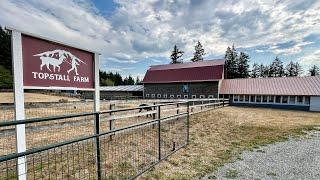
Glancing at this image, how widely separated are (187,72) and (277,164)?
102ft

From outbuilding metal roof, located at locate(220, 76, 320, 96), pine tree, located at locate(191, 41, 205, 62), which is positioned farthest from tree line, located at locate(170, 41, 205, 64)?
outbuilding metal roof, located at locate(220, 76, 320, 96)

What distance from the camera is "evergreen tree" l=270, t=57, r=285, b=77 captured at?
228 ft

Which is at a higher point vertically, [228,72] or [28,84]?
[228,72]

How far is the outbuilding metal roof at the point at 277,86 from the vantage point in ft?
82.7

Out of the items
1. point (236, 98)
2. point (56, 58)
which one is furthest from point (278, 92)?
point (56, 58)

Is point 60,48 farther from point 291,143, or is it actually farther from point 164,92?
point 164,92

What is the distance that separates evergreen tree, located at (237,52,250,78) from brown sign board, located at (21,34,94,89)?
66.2 metres

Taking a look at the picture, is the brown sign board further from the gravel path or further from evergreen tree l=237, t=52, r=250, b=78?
evergreen tree l=237, t=52, r=250, b=78

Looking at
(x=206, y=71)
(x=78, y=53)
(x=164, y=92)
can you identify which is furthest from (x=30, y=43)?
(x=164, y=92)

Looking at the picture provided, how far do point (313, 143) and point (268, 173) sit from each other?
4147 mm

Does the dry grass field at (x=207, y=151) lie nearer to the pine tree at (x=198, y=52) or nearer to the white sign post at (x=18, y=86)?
the white sign post at (x=18, y=86)

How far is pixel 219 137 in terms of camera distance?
7.71 meters

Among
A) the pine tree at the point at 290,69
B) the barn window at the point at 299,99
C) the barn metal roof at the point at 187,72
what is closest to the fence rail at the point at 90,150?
the barn window at the point at 299,99

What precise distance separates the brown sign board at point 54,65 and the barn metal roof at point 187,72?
28.6 m
